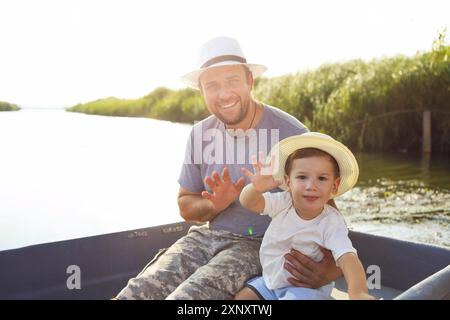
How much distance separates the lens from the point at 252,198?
195cm

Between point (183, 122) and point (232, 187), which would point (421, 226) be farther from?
point (183, 122)

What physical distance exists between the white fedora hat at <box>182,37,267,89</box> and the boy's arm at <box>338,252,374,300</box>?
0.90 meters

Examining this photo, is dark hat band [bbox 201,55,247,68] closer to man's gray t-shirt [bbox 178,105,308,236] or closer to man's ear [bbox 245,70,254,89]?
man's ear [bbox 245,70,254,89]

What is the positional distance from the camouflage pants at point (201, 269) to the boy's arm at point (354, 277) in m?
0.50

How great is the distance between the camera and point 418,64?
37.2 feet

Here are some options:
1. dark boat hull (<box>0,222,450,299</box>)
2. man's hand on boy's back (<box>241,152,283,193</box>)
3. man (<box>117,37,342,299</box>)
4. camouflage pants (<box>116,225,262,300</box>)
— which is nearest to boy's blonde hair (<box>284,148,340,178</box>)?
man's hand on boy's back (<box>241,152,283,193</box>)

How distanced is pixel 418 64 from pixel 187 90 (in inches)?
379

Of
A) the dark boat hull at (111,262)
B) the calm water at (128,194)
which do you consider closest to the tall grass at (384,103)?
the calm water at (128,194)

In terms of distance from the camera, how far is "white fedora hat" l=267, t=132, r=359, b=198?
1.90 meters

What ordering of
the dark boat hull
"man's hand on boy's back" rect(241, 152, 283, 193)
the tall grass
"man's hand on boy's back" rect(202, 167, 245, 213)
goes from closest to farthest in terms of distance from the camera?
"man's hand on boy's back" rect(241, 152, 283, 193), "man's hand on boy's back" rect(202, 167, 245, 213), the dark boat hull, the tall grass

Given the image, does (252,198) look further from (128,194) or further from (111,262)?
(128,194)
